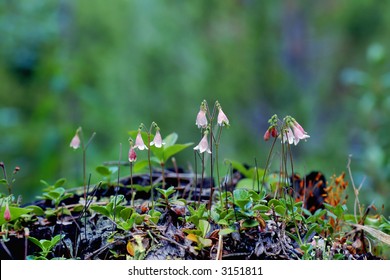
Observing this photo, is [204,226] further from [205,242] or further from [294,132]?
[294,132]

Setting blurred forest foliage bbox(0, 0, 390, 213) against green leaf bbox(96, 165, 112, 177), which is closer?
green leaf bbox(96, 165, 112, 177)

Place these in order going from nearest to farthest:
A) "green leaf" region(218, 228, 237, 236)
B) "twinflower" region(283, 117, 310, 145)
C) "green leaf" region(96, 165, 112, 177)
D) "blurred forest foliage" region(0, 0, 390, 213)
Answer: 1. "green leaf" region(218, 228, 237, 236)
2. "twinflower" region(283, 117, 310, 145)
3. "green leaf" region(96, 165, 112, 177)
4. "blurred forest foliage" region(0, 0, 390, 213)

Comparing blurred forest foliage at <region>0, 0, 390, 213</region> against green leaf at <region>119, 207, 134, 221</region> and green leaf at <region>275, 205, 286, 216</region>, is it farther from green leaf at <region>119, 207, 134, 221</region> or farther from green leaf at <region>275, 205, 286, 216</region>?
green leaf at <region>275, 205, 286, 216</region>

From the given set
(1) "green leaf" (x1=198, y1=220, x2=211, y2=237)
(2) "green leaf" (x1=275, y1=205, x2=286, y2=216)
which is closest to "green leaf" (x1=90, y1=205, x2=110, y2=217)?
(1) "green leaf" (x1=198, y1=220, x2=211, y2=237)

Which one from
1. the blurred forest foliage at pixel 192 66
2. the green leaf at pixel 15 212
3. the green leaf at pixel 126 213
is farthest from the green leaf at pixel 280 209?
the blurred forest foliage at pixel 192 66

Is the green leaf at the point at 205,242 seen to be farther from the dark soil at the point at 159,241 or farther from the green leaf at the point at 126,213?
the green leaf at the point at 126,213

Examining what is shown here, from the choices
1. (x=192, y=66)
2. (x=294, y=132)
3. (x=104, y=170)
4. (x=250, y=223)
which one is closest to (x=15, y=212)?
(x=104, y=170)

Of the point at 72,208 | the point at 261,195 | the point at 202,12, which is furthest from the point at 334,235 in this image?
the point at 202,12

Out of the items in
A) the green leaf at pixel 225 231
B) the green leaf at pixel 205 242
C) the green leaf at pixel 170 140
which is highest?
the green leaf at pixel 170 140

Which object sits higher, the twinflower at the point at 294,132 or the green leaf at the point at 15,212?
the twinflower at the point at 294,132
